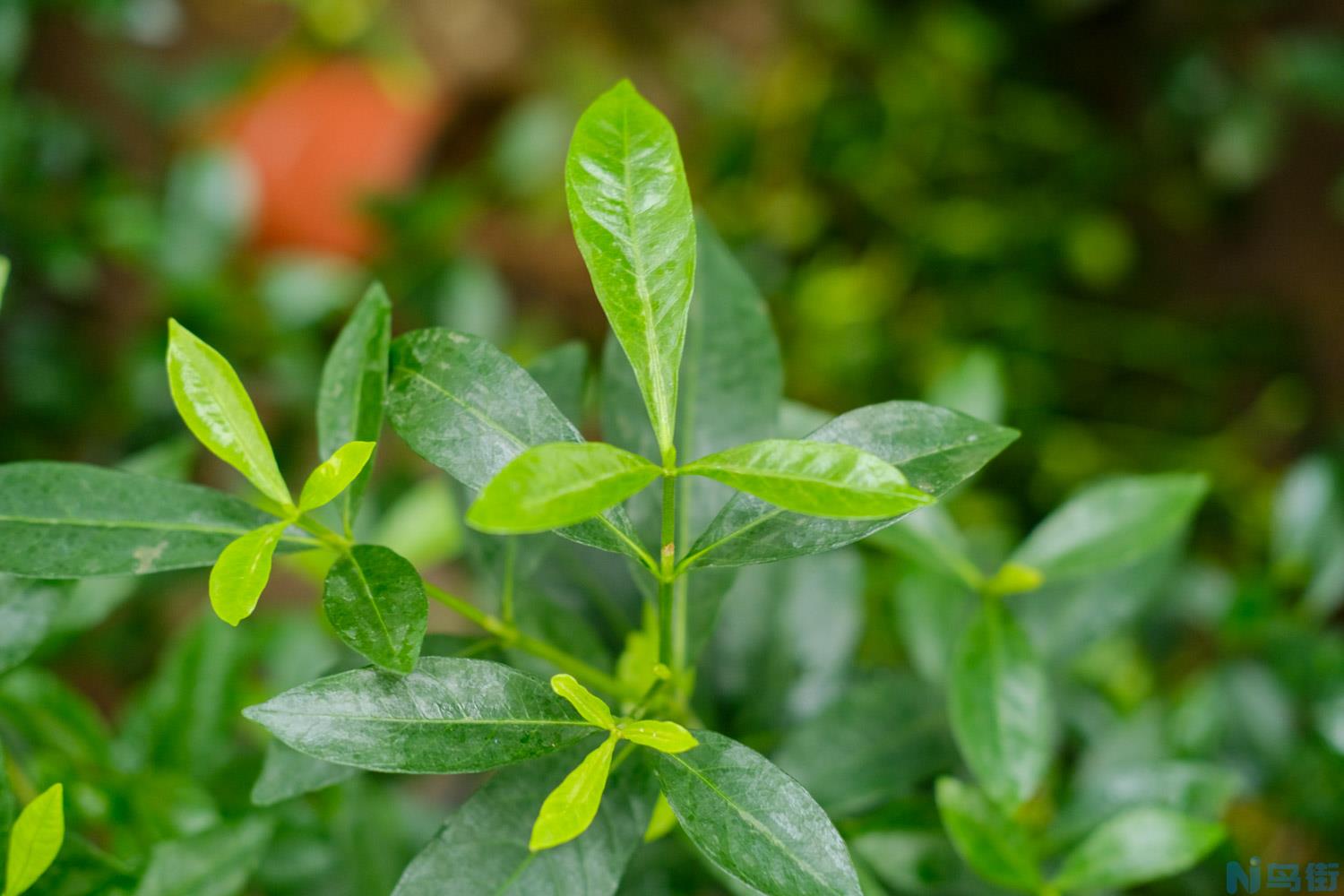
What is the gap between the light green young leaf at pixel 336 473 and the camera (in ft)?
1.46

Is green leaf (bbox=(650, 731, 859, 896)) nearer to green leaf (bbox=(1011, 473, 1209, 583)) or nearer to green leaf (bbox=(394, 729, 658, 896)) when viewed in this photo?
green leaf (bbox=(394, 729, 658, 896))

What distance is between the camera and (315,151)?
63.9 inches

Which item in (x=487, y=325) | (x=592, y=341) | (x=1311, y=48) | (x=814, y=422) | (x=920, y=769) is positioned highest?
(x=1311, y=48)

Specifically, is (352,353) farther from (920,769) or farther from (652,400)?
(920,769)

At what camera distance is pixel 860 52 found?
183 centimetres

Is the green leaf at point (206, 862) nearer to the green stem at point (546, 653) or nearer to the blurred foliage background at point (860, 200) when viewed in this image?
the green stem at point (546, 653)

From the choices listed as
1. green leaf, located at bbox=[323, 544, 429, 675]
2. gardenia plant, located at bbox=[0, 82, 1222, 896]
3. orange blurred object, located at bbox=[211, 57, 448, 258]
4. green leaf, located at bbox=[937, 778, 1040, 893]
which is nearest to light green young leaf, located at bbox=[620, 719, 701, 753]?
gardenia plant, located at bbox=[0, 82, 1222, 896]

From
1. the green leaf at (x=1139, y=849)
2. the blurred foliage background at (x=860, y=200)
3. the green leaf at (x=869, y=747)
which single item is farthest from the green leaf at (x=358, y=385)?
the blurred foliage background at (x=860, y=200)

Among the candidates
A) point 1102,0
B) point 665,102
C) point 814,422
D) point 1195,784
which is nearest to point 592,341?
point 665,102

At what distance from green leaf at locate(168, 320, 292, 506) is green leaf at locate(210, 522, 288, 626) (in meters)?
0.02

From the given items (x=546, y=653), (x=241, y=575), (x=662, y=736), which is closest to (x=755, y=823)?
(x=662, y=736)

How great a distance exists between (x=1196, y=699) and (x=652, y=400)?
0.66 metres

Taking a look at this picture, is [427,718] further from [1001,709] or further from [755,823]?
[1001,709]

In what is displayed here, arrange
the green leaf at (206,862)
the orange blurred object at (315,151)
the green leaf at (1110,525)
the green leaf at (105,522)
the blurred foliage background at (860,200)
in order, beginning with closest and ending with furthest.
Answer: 1. the green leaf at (105,522)
2. the green leaf at (206,862)
3. the green leaf at (1110,525)
4. the blurred foliage background at (860,200)
5. the orange blurred object at (315,151)
